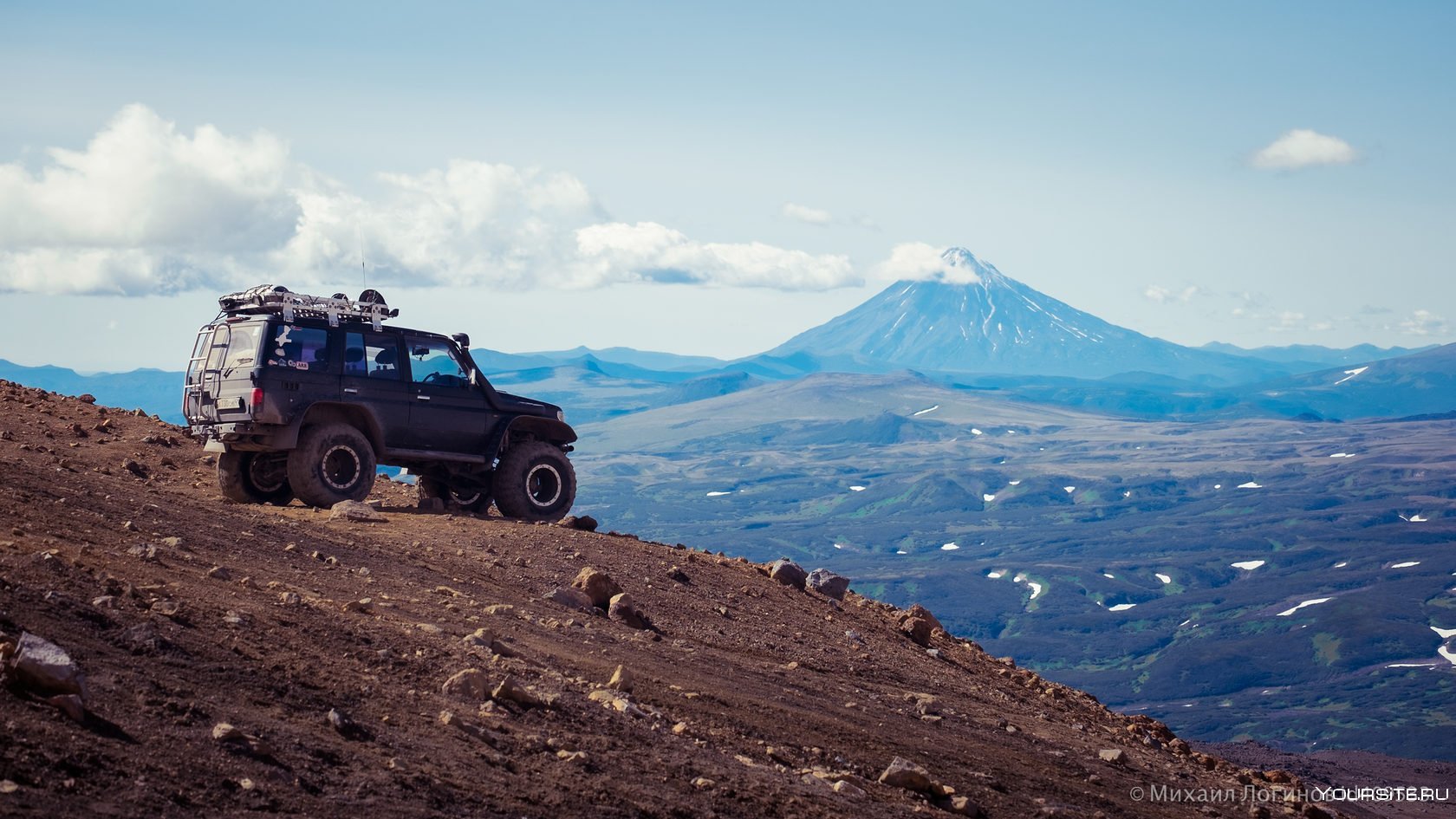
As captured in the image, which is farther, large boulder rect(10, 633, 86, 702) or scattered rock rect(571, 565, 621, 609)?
scattered rock rect(571, 565, 621, 609)

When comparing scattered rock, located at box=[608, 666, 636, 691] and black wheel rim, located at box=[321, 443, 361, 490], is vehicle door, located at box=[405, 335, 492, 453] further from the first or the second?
scattered rock, located at box=[608, 666, 636, 691]

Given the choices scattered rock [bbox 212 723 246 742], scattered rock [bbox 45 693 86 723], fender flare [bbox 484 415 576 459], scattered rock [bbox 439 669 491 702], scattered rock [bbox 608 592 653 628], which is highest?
fender flare [bbox 484 415 576 459]

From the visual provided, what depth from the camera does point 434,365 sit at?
18766mm

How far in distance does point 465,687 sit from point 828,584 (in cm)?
1042

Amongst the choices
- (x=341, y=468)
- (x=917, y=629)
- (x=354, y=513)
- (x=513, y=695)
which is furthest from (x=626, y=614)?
(x=917, y=629)

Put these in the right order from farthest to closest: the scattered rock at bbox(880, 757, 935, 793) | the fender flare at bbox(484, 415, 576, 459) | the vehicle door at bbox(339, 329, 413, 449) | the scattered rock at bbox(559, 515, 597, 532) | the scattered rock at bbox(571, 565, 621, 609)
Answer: the scattered rock at bbox(559, 515, 597, 532)
the fender flare at bbox(484, 415, 576, 459)
the vehicle door at bbox(339, 329, 413, 449)
the scattered rock at bbox(571, 565, 621, 609)
the scattered rock at bbox(880, 757, 935, 793)

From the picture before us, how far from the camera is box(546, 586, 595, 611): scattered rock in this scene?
1424 centimetres

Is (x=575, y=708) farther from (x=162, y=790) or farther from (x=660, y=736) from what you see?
(x=162, y=790)

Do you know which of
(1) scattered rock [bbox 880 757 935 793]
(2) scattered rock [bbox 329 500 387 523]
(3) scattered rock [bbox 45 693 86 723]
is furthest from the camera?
(2) scattered rock [bbox 329 500 387 523]

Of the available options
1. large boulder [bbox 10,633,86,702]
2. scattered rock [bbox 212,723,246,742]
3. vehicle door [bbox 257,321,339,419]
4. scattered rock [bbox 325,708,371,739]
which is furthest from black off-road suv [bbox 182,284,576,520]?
scattered rock [bbox 212,723,246,742]

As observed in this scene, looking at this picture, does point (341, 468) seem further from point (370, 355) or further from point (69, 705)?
point (69, 705)

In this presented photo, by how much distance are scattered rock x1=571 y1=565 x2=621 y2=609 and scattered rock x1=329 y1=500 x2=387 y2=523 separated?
3143 millimetres

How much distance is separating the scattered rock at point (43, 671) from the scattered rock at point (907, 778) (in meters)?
5.66

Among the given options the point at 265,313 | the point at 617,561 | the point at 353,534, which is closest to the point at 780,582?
the point at 617,561
